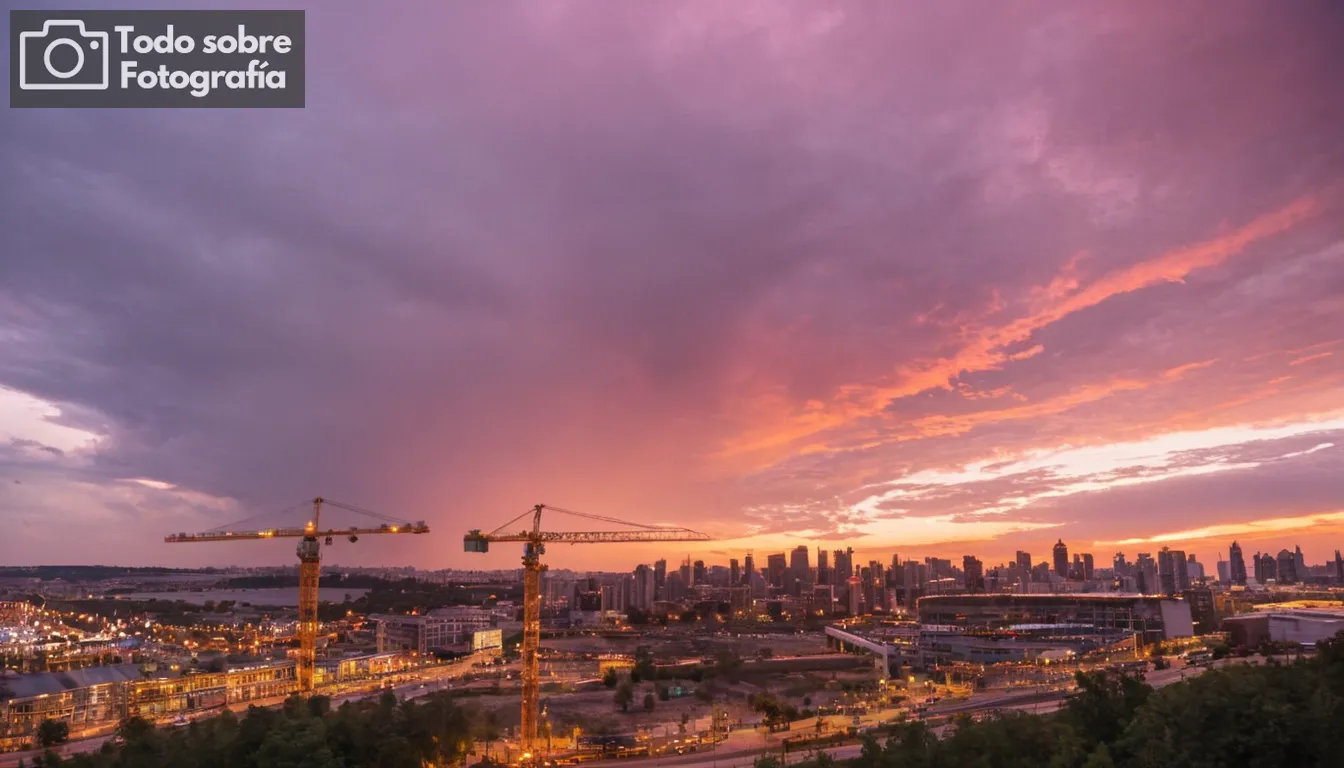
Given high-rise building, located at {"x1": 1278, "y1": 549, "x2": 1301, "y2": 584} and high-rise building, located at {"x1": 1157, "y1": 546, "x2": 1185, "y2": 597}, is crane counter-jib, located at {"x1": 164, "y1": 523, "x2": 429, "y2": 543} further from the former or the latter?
high-rise building, located at {"x1": 1278, "y1": 549, "x2": 1301, "y2": 584}

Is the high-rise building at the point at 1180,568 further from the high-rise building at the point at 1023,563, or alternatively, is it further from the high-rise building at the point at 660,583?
the high-rise building at the point at 660,583

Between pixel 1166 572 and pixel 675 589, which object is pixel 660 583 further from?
pixel 1166 572

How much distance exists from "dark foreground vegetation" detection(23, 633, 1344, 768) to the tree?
14107 mm

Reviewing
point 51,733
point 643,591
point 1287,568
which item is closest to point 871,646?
point 51,733

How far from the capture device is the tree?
25359 mm

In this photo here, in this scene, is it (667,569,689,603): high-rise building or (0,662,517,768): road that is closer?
(0,662,517,768): road

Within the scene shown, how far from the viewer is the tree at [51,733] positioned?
83.2 feet

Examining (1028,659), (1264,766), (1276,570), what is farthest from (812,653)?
(1276,570)

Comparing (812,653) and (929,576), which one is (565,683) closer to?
(812,653)

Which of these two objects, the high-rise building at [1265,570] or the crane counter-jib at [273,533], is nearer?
the crane counter-jib at [273,533]

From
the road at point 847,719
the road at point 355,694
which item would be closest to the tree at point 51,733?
the road at point 355,694

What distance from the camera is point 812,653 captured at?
56188mm

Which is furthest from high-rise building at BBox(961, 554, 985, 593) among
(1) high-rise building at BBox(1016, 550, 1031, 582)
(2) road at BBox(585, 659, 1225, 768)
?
(2) road at BBox(585, 659, 1225, 768)

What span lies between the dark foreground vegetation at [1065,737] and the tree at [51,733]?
14.1 m
